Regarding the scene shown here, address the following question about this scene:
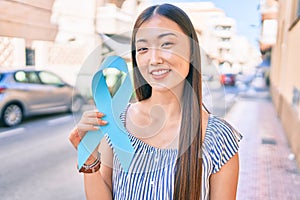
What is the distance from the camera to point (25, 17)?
194cm

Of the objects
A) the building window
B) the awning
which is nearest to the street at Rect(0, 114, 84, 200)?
the building window

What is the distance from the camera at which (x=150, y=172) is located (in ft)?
2.43

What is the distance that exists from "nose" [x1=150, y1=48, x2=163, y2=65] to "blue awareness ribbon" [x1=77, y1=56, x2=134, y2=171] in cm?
7

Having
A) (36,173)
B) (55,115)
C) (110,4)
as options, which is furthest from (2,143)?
(110,4)

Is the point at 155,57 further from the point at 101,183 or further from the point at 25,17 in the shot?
the point at 25,17

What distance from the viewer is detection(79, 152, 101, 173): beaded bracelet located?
0.75m

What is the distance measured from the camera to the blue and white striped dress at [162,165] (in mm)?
729

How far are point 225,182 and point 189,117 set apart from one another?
6.4 inches

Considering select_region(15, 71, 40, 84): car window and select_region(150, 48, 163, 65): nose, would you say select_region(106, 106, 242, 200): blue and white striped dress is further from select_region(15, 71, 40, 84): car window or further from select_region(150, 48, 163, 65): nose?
select_region(15, 71, 40, 84): car window

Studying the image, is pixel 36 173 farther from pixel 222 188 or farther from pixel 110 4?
pixel 222 188

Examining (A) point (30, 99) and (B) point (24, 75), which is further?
(A) point (30, 99)

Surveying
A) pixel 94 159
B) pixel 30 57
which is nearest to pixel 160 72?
pixel 94 159

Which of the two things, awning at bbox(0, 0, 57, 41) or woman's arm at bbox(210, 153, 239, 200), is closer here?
woman's arm at bbox(210, 153, 239, 200)

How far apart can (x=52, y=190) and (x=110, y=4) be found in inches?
63.6
